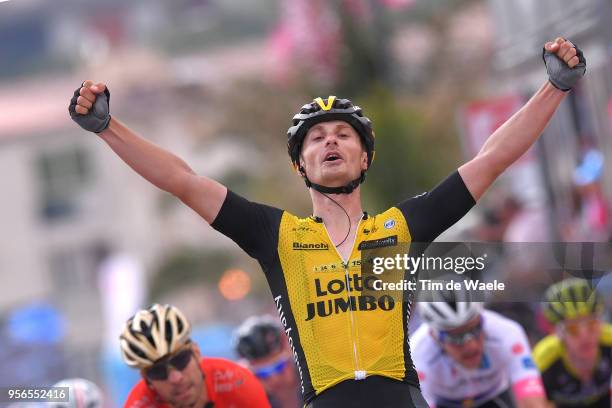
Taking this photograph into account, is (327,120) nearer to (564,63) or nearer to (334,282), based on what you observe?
(334,282)

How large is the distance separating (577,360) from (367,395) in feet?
12.6

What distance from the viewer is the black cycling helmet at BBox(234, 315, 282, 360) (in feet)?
31.8

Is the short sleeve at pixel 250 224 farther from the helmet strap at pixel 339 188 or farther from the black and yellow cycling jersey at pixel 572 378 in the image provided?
the black and yellow cycling jersey at pixel 572 378

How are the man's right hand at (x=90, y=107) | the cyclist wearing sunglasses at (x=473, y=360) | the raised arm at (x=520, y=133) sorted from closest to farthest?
1. the man's right hand at (x=90, y=107)
2. the raised arm at (x=520, y=133)
3. the cyclist wearing sunglasses at (x=473, y=360)

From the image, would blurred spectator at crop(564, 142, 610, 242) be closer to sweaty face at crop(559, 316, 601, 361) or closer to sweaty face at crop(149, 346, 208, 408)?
sweaty face at crop(559, 316, 601, 361)

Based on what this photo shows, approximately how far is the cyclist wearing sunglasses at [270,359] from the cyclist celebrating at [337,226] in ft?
12.3

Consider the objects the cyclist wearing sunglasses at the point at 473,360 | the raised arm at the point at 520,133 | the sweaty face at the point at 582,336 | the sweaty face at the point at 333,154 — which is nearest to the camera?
the raised arm at the point at 520,133

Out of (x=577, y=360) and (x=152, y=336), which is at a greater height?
(x=152, y=336)

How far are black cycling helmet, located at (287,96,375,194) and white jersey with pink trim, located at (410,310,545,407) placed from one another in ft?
8.69

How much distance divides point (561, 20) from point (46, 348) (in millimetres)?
11928

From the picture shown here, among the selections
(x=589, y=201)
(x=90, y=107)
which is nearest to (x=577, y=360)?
(x=90, y=107)

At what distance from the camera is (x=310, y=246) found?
19.2 feet

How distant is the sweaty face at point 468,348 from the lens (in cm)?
810

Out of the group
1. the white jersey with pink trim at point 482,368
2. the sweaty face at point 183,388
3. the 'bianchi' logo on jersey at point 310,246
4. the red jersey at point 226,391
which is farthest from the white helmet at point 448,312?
the 'bianchi' logo on jersey at point 310,246
